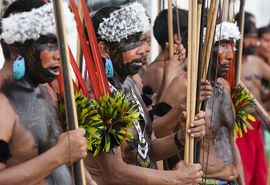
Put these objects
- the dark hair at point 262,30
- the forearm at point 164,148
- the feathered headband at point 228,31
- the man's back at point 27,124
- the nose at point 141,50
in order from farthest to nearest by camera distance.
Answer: the dark hair at point 262,30 → the feathered headband at point 228,31 → the forearm at point 164,148 → the nose at point 141,50 → the man's back at point 27,124

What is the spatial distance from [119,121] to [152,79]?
198 cm

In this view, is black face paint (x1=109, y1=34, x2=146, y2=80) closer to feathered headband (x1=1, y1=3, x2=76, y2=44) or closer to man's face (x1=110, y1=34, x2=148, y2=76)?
man's face (x1=110, y1=34, x2=148, y2=76)

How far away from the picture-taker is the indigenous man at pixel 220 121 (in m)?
2.89

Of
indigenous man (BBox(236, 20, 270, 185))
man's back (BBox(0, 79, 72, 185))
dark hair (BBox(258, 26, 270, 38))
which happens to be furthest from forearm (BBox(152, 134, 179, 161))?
dark hair (BBox(258, 26, 270, 38))

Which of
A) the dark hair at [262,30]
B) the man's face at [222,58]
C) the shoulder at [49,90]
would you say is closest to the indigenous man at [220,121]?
the man's face at [222,58]

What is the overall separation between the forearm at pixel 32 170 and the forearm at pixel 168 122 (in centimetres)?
114

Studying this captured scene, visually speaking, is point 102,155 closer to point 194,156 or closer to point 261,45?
point 194,156

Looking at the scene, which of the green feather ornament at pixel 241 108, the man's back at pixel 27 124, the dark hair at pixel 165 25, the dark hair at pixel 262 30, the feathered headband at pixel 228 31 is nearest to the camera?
the man's back at pixel 27 124

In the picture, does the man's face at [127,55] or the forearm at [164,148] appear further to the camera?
the forearm at [164,148]

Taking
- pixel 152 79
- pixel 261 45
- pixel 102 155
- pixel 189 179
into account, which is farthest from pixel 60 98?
pixel 261 45

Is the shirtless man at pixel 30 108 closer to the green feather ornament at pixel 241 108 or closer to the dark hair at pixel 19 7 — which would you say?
the dark hair at pixel 19 7

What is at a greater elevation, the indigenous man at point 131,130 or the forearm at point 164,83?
the indigenous man at point 131,130

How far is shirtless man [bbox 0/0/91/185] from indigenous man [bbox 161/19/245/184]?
1.25 m

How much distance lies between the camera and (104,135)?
2.10 m
